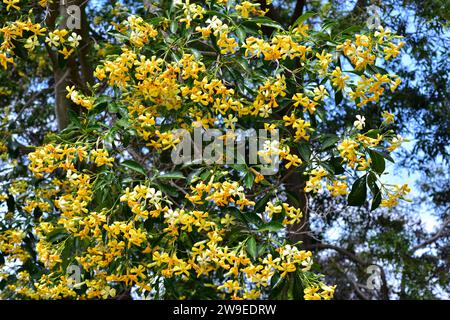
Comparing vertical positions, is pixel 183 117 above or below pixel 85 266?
above

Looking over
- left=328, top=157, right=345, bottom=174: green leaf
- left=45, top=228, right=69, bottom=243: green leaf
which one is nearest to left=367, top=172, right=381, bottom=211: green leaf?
left=328, top=157, right=345, bottom=174: green leaf

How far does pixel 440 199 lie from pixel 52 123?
2876 mm

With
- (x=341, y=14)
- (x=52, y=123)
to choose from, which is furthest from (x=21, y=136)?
(x=341, y=14)

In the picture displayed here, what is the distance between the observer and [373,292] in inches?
188

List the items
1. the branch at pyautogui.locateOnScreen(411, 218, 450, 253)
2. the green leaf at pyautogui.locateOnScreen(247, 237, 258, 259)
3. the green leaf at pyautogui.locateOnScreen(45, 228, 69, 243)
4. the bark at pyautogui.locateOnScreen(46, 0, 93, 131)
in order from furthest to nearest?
Answer: the branch at pyautogui.locateOnScreen(411, 218, 450, 253) < the bark at pyautogui.locateOnScreen(46, 0, 93, 131) < the green leaf at pyautogui.locateOnScreen(45, 228, 69, 243) < the green leaf at pyautogui.locateOnScreen(247, 237, 258, 259)

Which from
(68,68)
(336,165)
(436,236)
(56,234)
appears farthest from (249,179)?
(436,236)

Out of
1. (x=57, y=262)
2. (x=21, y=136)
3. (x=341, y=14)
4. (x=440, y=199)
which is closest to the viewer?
(x=57, y=262)

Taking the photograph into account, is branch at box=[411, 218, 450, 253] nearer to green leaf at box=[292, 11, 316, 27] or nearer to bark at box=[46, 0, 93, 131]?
bark at box=[46, 0, 93, 131]

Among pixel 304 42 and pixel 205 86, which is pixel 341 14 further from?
pixel 205 86

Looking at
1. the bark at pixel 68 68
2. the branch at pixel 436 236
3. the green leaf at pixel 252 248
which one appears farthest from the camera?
the branch at pixel 436 236

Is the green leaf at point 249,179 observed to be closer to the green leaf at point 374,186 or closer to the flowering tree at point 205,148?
the flowering tree at point 205,148

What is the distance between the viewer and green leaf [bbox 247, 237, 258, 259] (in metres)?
2.07

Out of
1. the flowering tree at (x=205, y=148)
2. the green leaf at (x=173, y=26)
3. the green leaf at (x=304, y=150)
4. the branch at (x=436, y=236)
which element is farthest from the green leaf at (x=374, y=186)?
the branch at (x=436, y=236)

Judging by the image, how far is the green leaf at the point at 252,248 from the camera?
6.78ft
